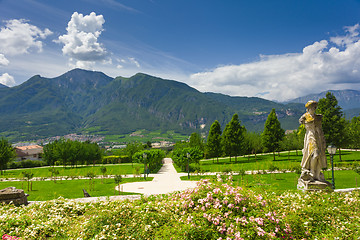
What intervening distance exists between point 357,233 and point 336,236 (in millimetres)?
506

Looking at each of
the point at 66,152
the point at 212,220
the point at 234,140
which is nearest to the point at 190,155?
the point at 234,140

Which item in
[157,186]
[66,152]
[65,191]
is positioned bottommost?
[157,186]

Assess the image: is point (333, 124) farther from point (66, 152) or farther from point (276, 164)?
point (66, 152)

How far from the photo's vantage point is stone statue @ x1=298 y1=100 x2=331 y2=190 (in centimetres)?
909

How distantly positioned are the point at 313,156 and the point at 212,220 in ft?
24.2

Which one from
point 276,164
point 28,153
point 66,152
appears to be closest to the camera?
point 276,164

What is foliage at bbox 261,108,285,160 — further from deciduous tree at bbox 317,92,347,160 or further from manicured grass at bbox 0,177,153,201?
manicured grass at bbox 0,177,153,201

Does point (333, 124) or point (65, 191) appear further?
point (333, 124)

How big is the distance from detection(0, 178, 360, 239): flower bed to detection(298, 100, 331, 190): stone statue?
1.80 m

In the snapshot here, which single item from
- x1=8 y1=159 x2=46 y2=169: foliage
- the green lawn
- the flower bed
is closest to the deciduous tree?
the green lawn

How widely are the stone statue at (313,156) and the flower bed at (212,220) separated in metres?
1.80

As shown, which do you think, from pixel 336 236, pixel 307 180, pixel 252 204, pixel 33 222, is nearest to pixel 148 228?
pixel 252 204

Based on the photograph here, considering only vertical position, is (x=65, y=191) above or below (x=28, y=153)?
above

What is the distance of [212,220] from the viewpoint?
4.30 metres
